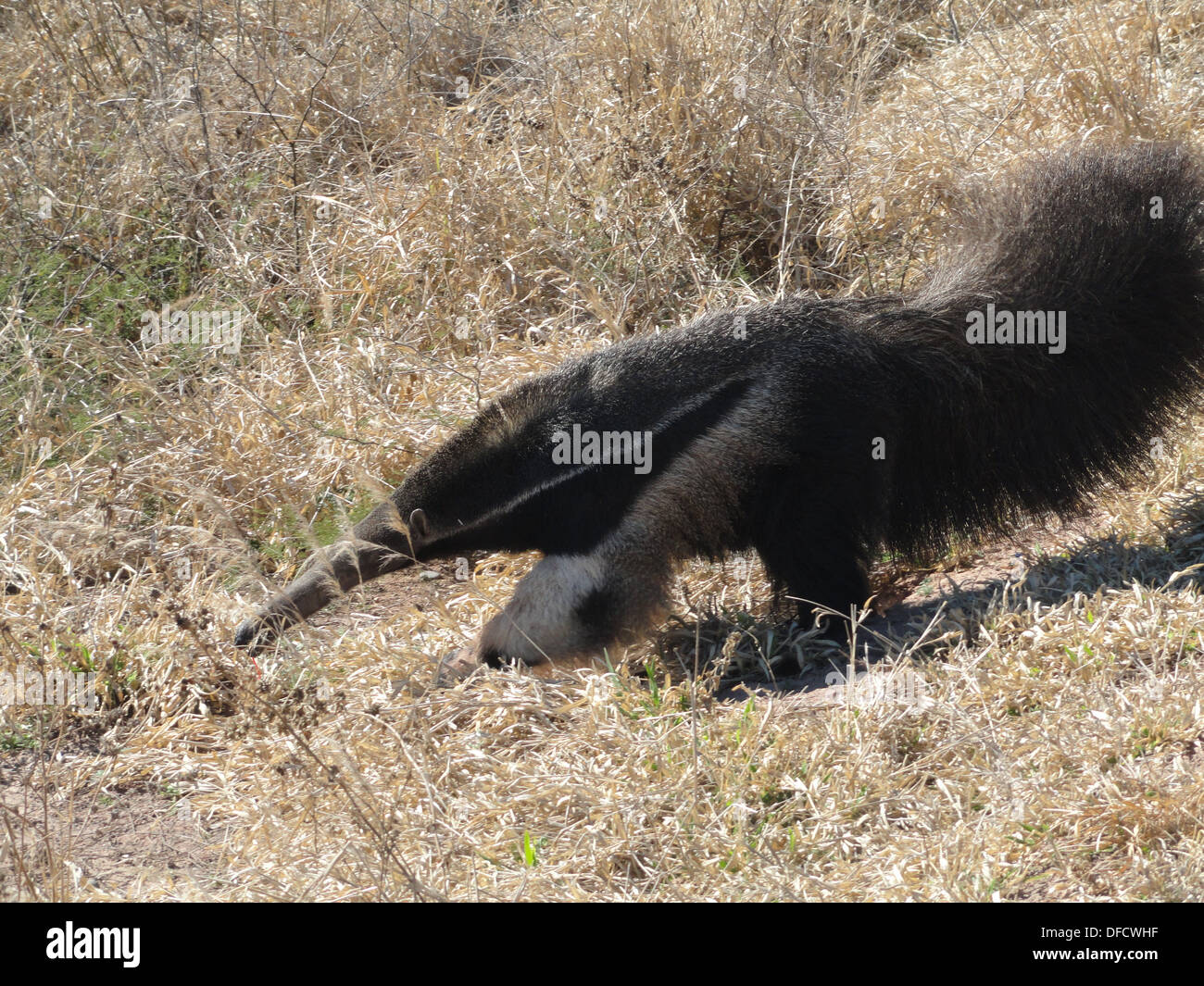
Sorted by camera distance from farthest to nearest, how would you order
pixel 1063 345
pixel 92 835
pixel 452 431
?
pixel 452 431 → pixel 1063 345 → pixel 92 835

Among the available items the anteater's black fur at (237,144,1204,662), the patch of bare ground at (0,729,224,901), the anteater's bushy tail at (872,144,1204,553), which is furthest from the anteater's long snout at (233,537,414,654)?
the anteater's bushy tail at (872,144,1204,553)

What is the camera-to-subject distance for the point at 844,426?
4820 mm

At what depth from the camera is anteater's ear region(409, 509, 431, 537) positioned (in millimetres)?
5094

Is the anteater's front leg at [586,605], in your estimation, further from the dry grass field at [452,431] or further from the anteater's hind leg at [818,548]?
the anteater's hind leg at [818,548]

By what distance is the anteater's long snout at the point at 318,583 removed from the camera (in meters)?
4.95

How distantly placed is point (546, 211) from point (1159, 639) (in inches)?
183

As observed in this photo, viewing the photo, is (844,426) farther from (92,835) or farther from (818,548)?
(92,835)

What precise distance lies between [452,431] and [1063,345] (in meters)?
3.12

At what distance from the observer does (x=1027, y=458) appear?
504cm

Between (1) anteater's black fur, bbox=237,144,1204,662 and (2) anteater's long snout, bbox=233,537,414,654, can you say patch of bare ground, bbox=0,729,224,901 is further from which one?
(1) anteater's black fur, bbox=237,144,1204,662

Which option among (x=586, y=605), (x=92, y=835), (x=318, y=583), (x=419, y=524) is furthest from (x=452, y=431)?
(x=92, y=835)

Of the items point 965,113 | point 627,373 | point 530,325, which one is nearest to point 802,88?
point 965,113

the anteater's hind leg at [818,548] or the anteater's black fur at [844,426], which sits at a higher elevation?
the anteater's black fur at [844,426]

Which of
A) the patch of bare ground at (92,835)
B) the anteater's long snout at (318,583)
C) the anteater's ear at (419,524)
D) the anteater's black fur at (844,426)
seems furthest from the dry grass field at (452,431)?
the anteater's ear at (419,524)
